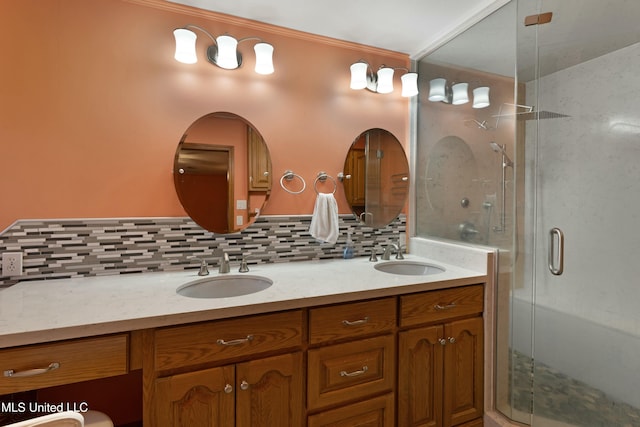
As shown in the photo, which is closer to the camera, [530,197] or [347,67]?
[530,197]

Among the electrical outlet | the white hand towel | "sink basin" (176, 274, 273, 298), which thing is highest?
the white hand towel

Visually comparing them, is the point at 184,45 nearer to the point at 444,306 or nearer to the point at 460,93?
the point at 460,93

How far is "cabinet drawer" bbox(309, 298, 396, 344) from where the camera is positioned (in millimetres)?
1327

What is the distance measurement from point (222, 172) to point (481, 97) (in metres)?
1.57

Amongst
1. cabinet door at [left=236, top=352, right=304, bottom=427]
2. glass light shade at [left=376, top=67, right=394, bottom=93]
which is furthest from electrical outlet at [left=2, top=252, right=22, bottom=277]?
glass light shade at [left=376, top=67, right=394, bottom=93]

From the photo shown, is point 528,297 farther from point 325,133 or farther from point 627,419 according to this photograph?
point 325,133

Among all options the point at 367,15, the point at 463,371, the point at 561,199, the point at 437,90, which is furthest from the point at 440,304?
the point at 367,15

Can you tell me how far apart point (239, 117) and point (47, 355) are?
1383 mm

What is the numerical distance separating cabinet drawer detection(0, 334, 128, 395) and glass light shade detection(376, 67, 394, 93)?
6.57 ft

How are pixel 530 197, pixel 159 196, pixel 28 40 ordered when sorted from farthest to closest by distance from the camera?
1. pixel 159 196
2. pixel 530 197
3. pixel 28 40

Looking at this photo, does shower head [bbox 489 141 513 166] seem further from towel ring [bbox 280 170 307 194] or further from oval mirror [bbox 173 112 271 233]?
oval mirror [bbox 173 112 271 233]

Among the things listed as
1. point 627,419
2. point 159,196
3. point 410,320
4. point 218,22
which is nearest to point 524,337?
point 627,419

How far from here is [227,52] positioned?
1744mm

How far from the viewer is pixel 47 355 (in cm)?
98
